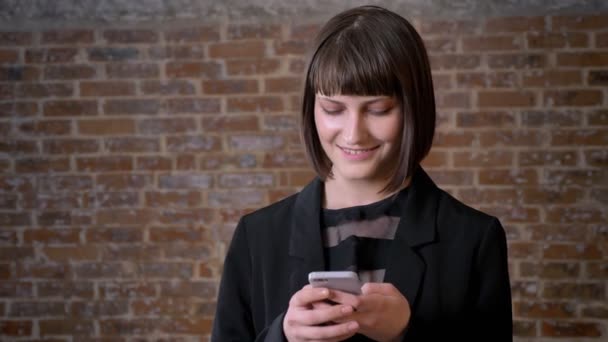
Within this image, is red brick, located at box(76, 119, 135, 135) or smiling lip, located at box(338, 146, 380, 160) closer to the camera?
smiling lip, located at box(338, 146, 380, 160)

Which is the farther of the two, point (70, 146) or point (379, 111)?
point (70, 146)

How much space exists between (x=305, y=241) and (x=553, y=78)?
2275mm

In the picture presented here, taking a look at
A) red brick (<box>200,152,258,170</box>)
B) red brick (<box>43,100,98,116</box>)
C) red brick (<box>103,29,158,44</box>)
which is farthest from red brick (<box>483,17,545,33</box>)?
red brick (<box>43,100,98,116</box>)

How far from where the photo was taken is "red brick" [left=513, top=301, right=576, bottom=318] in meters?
3.24

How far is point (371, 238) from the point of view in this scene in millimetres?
1321

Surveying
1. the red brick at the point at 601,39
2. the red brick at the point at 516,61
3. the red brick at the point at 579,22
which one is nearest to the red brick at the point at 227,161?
A: the red brick at the point at 516,61

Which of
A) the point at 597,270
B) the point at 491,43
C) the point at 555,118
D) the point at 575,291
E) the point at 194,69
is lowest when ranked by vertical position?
the point at 575,291

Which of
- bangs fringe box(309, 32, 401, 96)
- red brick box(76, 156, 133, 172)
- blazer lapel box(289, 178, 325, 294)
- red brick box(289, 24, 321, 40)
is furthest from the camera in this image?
red brick box(76, 156, 133, 172)

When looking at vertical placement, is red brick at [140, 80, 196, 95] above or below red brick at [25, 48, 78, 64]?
below

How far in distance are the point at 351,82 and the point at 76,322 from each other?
2.74 meters

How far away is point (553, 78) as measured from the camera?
320 centimetres

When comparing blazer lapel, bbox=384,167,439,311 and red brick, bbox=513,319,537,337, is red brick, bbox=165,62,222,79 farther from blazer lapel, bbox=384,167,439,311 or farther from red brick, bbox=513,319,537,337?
blazer lapel, bbox=384,167,439,311

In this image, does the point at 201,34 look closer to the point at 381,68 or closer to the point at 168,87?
the point at 168,87

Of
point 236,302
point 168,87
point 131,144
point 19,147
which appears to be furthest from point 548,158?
point 19,147
